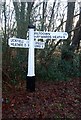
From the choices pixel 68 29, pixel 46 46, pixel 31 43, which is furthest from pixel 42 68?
pixel 68 29

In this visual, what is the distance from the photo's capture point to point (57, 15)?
7.26 metres

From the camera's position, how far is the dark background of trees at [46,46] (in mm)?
5898

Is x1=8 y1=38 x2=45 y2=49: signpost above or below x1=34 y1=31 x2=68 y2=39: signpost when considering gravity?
below

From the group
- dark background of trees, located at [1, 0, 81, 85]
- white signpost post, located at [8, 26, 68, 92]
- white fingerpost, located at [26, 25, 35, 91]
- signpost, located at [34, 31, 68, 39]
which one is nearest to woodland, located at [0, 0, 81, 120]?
dark background of trees, located at [1, 0, 81, 85]

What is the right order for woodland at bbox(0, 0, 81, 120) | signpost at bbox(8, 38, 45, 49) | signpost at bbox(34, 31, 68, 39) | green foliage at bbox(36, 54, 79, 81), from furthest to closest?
1. green foliage at bbox(36, 54, 79, 81)
2. signpost at bbox(34, 31, 68, 39)
3. signpost at bbox(8, 38, 45, 49)
4. woodland at bbox(0, 0, 81, 120)

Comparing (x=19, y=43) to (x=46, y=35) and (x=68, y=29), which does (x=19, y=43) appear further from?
(x=68, y=29)

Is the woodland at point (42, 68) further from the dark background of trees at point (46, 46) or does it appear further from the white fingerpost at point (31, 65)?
the white fingerpost at point (31, 65)

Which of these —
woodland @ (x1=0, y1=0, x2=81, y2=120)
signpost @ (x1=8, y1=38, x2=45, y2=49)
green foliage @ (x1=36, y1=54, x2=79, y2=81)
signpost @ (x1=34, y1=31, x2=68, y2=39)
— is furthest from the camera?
green foliage @ (x1=36, y1=54, x2=79, y2=81)

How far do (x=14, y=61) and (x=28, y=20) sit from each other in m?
1.09

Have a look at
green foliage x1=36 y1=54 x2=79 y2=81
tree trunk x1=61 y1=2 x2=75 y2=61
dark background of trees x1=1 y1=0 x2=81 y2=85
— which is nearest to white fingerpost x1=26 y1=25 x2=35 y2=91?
dark background of trees x1=1 y1=0 x2=81 y2=85

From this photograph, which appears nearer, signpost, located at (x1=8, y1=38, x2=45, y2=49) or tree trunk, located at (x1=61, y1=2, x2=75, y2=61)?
signpost, located at (x1=8, y1=38, x2=45, y2=49)

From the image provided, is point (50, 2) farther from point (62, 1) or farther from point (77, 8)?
point (77, 8)

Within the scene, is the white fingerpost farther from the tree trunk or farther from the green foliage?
the tree trunk

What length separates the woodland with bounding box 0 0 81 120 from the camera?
206 inches
